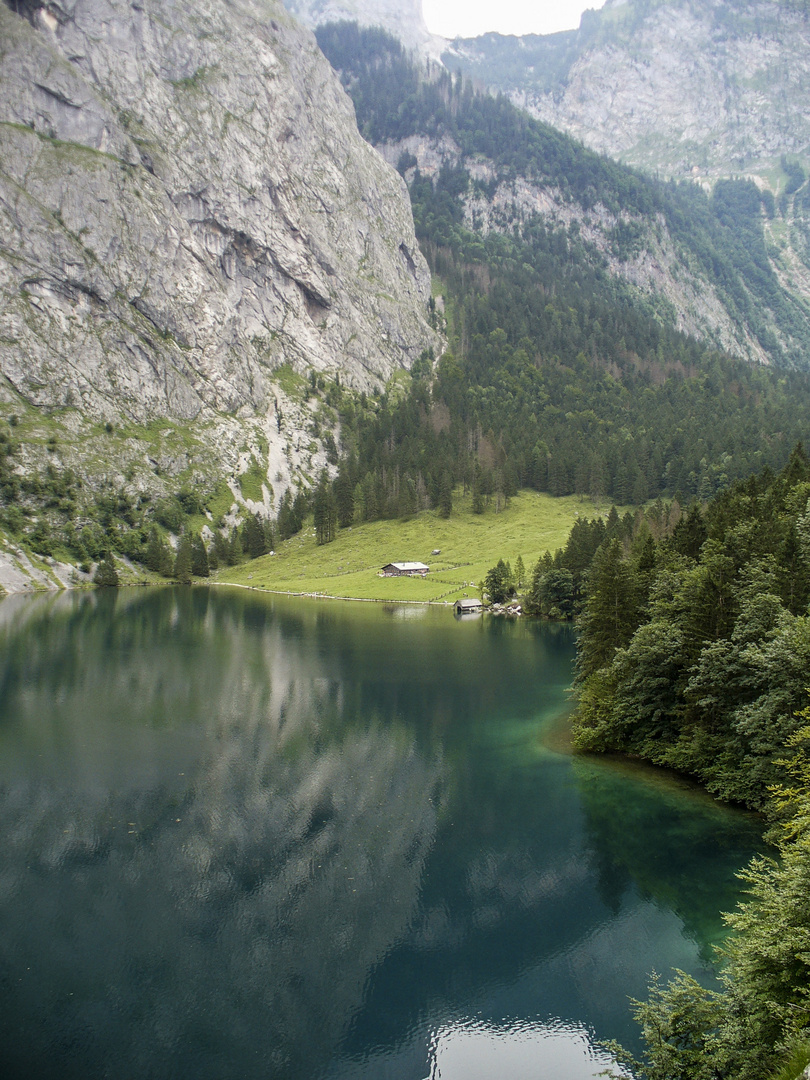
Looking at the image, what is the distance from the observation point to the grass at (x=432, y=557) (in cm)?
15975

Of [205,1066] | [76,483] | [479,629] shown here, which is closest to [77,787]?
[205,1066]

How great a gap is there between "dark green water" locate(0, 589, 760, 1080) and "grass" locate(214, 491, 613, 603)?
94044mm

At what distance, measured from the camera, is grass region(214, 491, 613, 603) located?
159750 millimetres

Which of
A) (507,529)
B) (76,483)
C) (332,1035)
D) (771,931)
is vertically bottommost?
(332,1035)

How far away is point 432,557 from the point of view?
179000 mm

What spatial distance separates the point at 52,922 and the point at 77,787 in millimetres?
15489

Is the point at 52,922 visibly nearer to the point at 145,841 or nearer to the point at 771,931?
the point at 145,841

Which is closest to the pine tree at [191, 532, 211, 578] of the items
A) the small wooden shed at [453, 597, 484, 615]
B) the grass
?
the grass

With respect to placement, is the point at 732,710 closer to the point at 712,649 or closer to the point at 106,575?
the point at 712,649

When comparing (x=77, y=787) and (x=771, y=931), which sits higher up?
(x=771, y=931)

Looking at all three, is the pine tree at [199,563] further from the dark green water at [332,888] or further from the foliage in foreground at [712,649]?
the foliage in foreground at [712,649]

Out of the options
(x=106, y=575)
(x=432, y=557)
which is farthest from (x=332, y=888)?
(x=106, y=575)

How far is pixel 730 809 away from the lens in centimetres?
4028

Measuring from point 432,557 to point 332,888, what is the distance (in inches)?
5842
